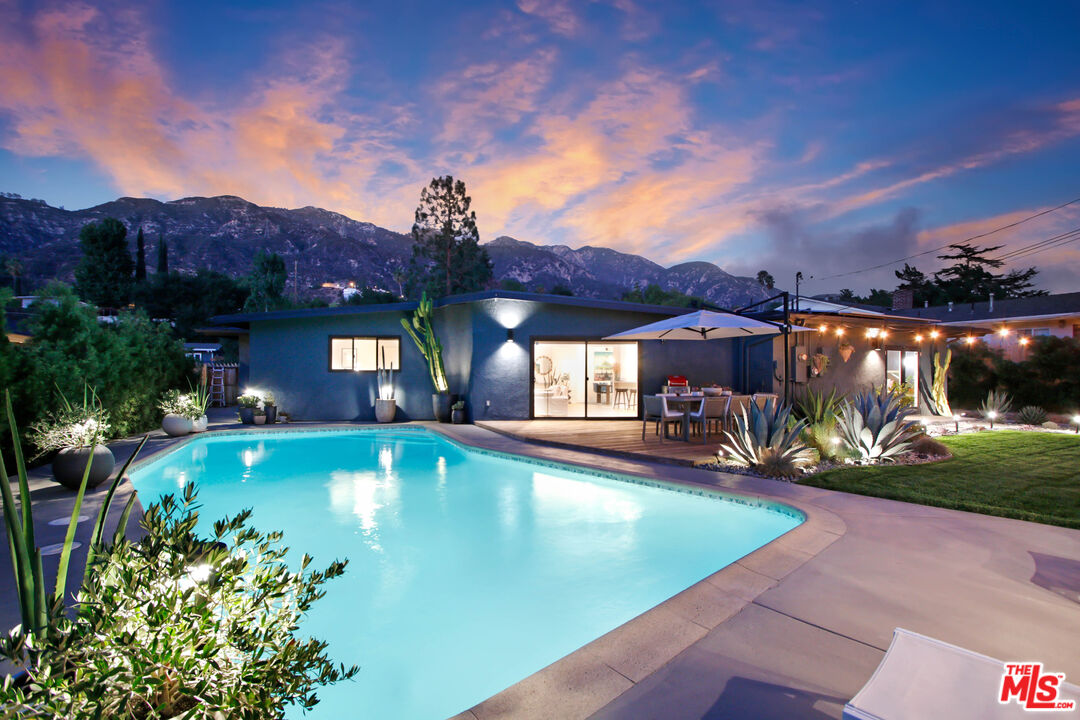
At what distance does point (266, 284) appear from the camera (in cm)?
3228

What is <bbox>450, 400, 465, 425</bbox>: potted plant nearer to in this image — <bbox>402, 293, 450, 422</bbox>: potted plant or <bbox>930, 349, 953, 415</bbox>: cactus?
<bbox>402, 293, 450, 422</bbox>: potted plant

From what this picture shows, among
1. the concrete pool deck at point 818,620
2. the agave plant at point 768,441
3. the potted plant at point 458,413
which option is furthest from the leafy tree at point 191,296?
the agave plant at point 768,441

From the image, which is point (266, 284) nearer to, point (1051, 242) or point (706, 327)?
point (706, 327)

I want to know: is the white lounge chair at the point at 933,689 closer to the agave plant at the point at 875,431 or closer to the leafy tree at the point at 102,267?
the agave plant at the point at 875,431

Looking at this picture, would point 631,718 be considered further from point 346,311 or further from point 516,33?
point 516,33

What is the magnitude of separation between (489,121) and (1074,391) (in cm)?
1675

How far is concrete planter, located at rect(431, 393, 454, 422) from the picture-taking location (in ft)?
38.1

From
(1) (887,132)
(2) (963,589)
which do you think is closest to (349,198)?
(1) (887,132)

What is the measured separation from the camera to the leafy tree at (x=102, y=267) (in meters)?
37.2

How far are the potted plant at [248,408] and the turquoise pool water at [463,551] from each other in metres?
2.91

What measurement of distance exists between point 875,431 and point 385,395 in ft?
32.6

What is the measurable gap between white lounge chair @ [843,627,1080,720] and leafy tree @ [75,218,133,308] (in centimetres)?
4759

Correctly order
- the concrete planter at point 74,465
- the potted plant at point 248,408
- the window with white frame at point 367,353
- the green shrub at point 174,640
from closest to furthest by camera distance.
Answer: the green shrub at point 174,640 → the concrete planter at point 74,465 → the potted plant at point 248,408 → the window with white frame at point 367,353

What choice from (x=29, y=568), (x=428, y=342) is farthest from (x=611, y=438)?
(x=29, y=568)
